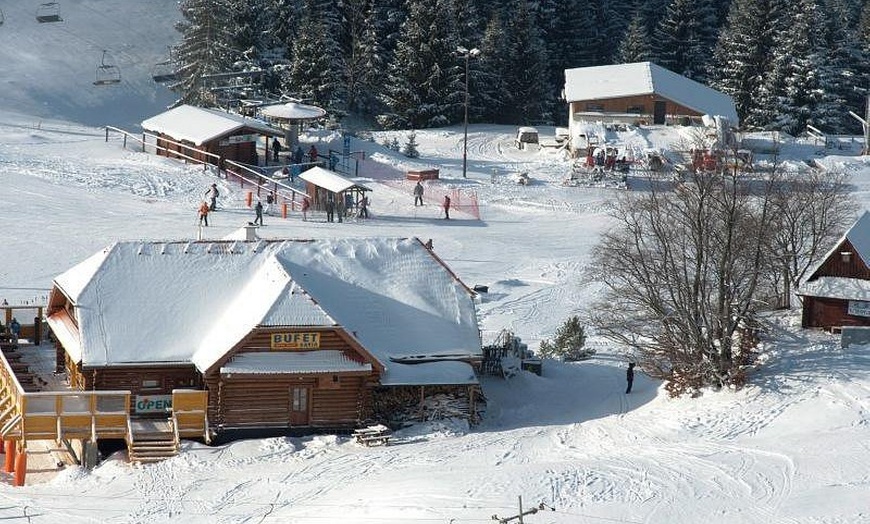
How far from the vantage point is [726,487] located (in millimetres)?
32938

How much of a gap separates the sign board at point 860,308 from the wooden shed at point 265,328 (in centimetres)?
1063

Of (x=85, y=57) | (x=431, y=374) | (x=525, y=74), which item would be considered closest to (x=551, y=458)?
(x=431, y=374)

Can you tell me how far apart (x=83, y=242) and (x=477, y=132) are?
33.4m

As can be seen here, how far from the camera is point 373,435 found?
37094 mm

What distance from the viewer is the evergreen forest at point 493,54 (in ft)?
287

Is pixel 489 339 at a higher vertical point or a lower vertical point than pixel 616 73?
lower

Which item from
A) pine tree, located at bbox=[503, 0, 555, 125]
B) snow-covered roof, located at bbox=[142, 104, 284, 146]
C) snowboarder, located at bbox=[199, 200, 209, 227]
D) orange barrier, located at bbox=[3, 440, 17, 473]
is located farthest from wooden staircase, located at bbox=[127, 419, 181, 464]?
pine tree, located at bbox=[503, 0, 555, 125]

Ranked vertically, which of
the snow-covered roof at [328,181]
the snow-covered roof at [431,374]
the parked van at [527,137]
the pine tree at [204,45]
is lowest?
the snow-covered roof at [431,374]

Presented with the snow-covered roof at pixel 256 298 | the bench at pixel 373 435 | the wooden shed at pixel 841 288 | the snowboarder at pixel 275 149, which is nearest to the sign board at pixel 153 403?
the snow-covered roof at pixel 256 298

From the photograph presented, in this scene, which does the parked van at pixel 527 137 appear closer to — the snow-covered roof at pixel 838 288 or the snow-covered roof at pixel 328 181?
the snow-covered roof at pixel 328 181

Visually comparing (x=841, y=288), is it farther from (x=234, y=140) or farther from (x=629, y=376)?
(x=234, y=140)

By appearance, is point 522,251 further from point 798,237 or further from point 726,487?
point 726,487

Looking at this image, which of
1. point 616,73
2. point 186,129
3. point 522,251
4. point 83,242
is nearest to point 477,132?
point 616,73

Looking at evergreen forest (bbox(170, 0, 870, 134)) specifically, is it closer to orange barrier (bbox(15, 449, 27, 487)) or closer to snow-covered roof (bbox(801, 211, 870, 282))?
snow-covered roof (bbox(801, 211, 870, 282))
